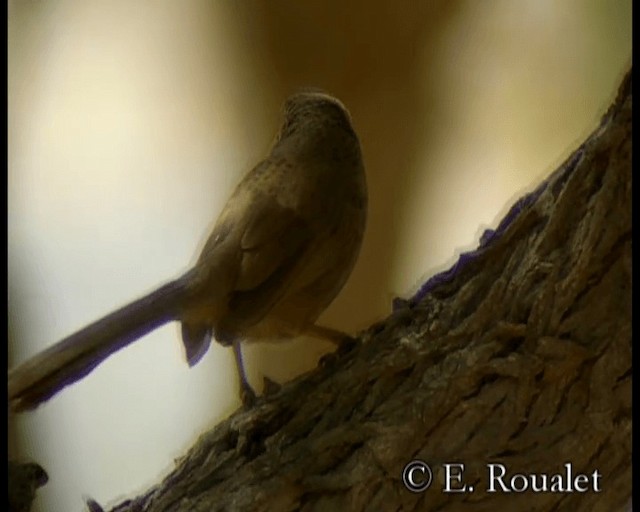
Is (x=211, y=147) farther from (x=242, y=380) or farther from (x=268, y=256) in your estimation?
(x=242, y=380)

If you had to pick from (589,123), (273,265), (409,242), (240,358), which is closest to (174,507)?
(240,358)

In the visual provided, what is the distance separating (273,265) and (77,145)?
0.86 ft

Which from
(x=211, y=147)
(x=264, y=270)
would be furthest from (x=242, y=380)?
(x=211, y=147)

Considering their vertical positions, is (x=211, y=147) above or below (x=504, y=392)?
above

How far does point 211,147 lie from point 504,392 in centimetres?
41

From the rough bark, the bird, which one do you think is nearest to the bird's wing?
the rough bark

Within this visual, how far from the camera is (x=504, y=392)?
835mm

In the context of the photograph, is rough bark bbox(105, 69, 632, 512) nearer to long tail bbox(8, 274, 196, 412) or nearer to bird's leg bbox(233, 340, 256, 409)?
bird's leg bbox(233, 340, 256, 409)

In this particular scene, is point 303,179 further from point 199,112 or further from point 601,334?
point 601,334

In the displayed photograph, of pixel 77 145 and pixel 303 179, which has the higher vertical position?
pixel 77 145

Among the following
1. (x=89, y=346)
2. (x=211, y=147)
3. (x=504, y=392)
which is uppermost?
(x=211, y=147)

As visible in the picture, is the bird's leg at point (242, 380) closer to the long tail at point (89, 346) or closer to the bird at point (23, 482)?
the long tail at point (89, 346)

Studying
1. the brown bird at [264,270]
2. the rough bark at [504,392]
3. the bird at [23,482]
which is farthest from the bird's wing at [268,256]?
the bird at [23,482]

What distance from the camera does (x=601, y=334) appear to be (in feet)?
2.74
